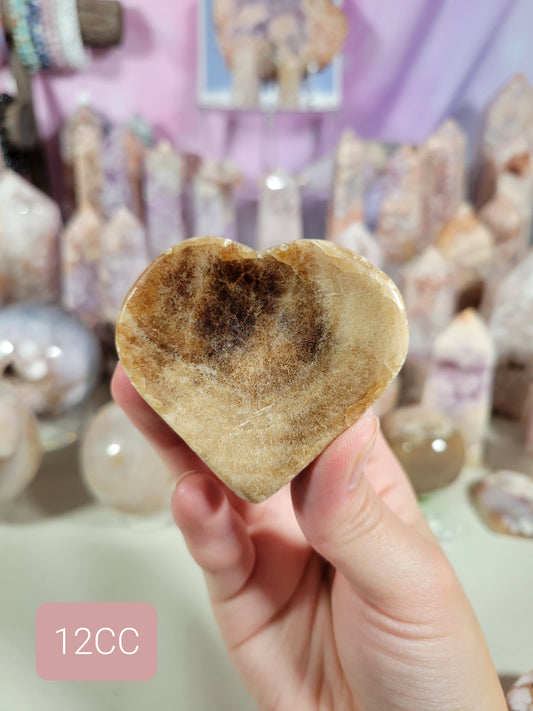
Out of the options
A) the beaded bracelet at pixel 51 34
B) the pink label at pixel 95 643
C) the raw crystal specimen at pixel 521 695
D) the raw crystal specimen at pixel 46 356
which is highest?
the beaded bracelet at pixel 51 34

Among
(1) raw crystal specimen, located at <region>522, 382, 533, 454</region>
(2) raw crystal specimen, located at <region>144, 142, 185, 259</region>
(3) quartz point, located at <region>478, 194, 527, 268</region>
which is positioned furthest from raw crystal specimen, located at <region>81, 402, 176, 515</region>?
(3) quartz point, located at <region>478, 194, 527, 268</region>

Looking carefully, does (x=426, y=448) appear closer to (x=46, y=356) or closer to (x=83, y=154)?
(x=46, y=356)

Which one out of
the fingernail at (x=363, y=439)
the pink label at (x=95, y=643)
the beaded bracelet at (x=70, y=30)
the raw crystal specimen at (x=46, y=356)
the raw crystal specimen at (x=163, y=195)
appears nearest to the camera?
the fingernail at (x=363, y=439)

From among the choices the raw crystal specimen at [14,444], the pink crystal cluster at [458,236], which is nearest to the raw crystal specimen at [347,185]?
the pink crystal cluster at [458,236]

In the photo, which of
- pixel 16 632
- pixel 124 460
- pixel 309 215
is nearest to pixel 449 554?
pixel 124 460

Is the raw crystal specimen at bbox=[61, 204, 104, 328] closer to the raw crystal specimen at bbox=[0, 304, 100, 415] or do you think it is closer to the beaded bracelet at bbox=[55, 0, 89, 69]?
the raw crystal specimen at bbox=[0, 304, 100, 415]

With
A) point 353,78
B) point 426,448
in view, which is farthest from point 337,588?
point 353,78

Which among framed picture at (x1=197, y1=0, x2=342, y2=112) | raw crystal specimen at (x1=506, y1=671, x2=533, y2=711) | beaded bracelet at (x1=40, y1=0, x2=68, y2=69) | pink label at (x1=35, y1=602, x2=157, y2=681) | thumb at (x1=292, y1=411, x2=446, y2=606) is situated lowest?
pink label at (x1=35, y1=602, x2=157, y2=681)

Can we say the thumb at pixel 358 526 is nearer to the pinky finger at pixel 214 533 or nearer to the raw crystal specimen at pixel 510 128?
the pinky finger at pixel 214 533
